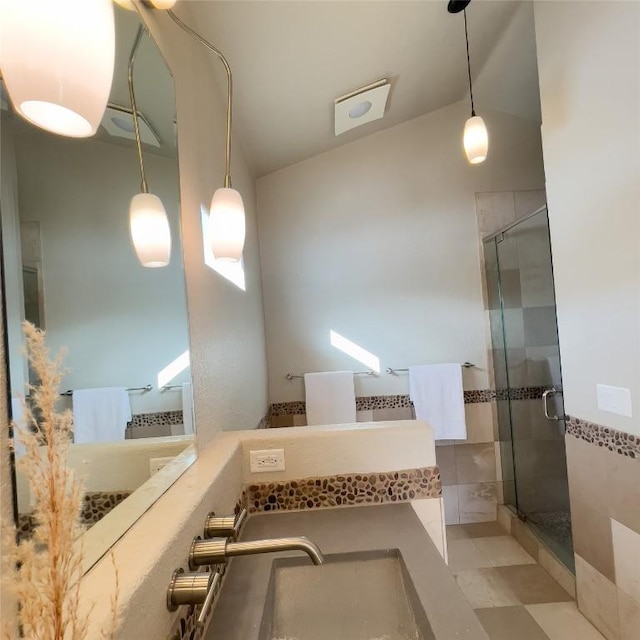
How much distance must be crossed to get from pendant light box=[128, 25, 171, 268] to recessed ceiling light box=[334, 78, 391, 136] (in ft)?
4.87

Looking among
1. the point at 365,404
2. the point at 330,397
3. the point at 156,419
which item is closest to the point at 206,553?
the point at 156,419

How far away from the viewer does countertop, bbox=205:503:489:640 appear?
0.74 metres

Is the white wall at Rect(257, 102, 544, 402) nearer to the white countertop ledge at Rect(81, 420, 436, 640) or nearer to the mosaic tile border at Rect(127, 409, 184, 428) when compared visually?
the white countertop ledge at Rect(81, 420, 436, 640)

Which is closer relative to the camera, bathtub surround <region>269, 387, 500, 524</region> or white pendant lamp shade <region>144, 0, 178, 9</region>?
white pendant lamp shade <region>144, 0, 178, 9</region>

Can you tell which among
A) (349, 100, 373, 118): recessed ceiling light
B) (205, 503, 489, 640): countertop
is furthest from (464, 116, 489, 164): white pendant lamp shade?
(205, 503, 489, 640): countertop

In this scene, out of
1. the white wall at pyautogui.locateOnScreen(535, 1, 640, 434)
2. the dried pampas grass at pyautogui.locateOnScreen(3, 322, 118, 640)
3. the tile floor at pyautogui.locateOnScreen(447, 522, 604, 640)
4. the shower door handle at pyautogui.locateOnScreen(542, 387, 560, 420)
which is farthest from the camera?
the shower door handle at pyautogui.locateOnScreen(542, 387, 560, 420)

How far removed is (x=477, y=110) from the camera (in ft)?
9.41

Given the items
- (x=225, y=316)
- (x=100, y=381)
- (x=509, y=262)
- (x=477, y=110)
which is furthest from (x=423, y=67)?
(x=100, y=381)

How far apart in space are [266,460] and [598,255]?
1532 mm

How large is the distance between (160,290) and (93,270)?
221 mm

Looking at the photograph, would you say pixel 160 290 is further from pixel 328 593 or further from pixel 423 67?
pixel 423 67

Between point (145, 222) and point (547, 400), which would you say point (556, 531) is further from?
point (145, 222)

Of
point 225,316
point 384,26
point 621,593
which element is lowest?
point 621,593

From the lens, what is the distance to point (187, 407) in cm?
105
